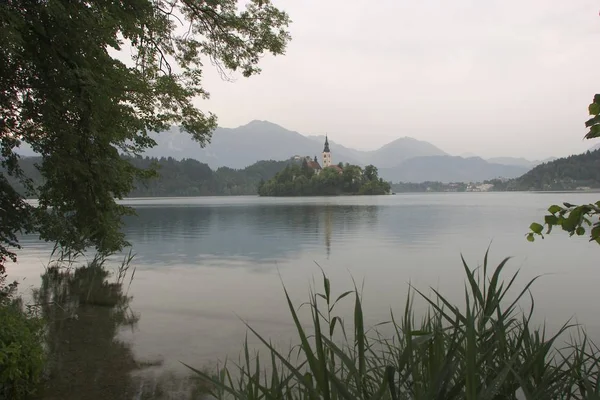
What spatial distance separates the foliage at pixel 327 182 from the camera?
17300 centimetres

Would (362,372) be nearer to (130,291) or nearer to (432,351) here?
(432,351)

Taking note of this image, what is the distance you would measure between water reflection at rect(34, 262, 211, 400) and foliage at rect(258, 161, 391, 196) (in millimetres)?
160629

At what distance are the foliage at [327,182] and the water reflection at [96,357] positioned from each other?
161 meters

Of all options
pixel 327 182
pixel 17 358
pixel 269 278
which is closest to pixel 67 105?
pixel 17 358

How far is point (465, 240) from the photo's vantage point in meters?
29.9

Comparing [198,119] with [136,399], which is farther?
[198,119]

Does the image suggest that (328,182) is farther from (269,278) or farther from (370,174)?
(269,278)

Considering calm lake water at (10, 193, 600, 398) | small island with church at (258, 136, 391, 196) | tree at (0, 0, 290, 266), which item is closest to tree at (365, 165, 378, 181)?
small island with church at (258, 136, 391, 196)

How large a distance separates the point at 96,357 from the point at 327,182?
165981mm

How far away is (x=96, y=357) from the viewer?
7.86 m

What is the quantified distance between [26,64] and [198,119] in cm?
783

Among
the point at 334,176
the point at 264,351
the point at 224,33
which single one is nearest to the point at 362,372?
the point at 264,351

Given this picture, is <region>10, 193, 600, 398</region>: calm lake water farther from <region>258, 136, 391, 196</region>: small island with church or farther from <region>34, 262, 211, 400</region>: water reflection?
<region>258, 136, 391, 196</region>: small island with church

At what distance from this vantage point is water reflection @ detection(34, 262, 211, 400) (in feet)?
21.1
